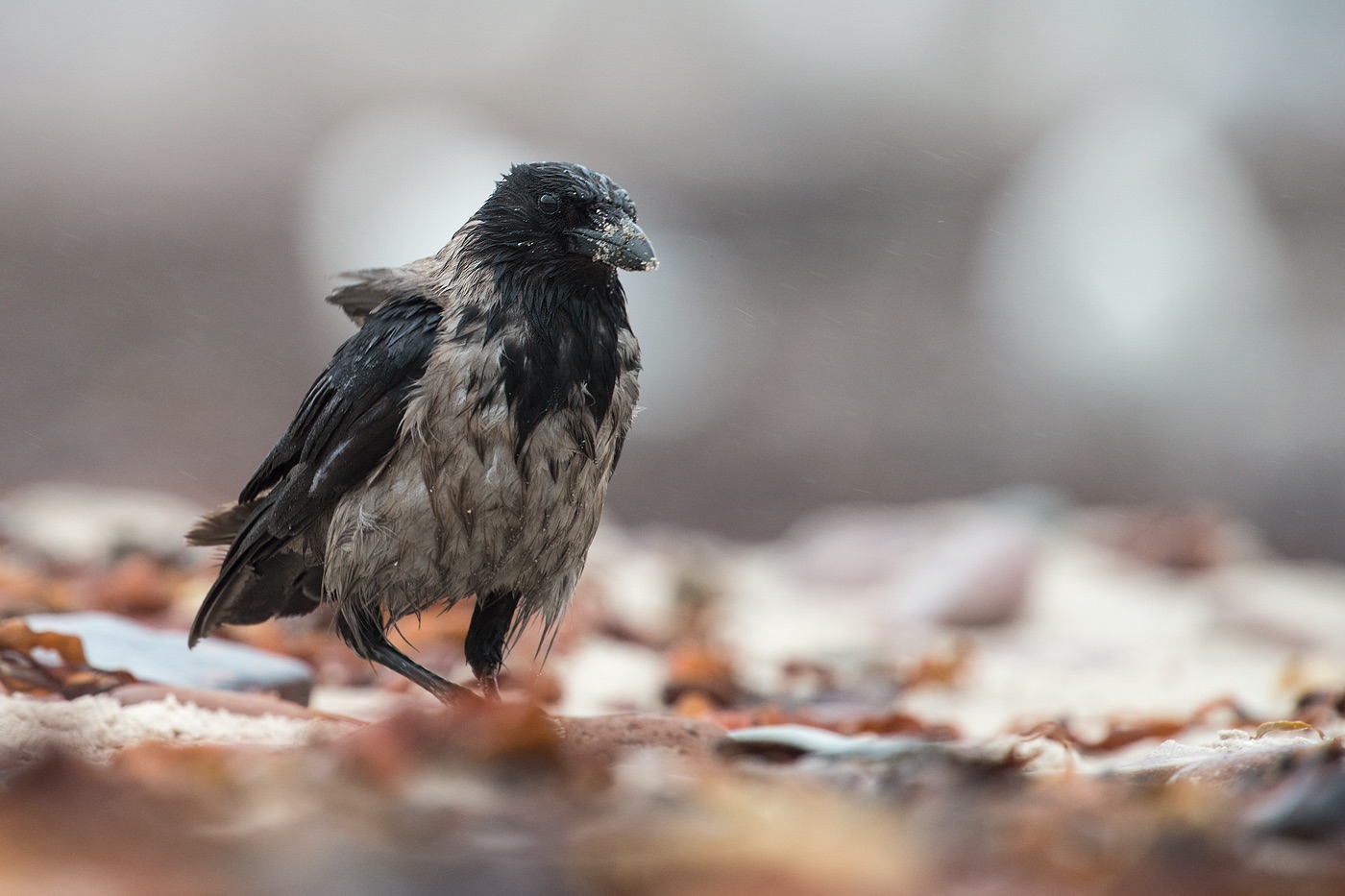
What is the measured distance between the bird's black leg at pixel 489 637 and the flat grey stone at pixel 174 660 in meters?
0.55

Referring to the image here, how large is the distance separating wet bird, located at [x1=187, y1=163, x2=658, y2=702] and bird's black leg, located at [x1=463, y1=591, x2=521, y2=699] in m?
0.06

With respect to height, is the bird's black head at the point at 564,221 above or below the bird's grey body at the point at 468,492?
above

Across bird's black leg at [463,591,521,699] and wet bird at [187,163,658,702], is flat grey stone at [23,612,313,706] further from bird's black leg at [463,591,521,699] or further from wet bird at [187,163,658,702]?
bird's black leg at [463,591,521,699]

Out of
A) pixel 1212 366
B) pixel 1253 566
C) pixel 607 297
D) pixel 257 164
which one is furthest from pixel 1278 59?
pixel 607 297

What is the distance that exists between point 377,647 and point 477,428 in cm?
75

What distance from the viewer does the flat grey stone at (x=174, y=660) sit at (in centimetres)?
385

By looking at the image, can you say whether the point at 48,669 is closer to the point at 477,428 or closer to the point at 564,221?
the point at 477,428

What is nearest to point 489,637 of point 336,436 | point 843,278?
point 336,436

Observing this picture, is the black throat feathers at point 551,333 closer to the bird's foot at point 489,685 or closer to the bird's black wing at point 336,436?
the bird's black wing at point 336,436

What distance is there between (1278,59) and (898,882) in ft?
48.1

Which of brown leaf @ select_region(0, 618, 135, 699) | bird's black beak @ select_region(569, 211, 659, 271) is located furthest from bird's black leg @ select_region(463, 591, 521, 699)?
bird's black beak @ select_region(569, 211, 659, 271)

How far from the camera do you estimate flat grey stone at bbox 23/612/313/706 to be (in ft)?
12.6

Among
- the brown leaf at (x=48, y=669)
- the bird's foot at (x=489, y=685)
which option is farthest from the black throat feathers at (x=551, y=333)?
the brown leaf at (x=48, y=669)

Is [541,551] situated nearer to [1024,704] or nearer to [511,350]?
[511,350]
